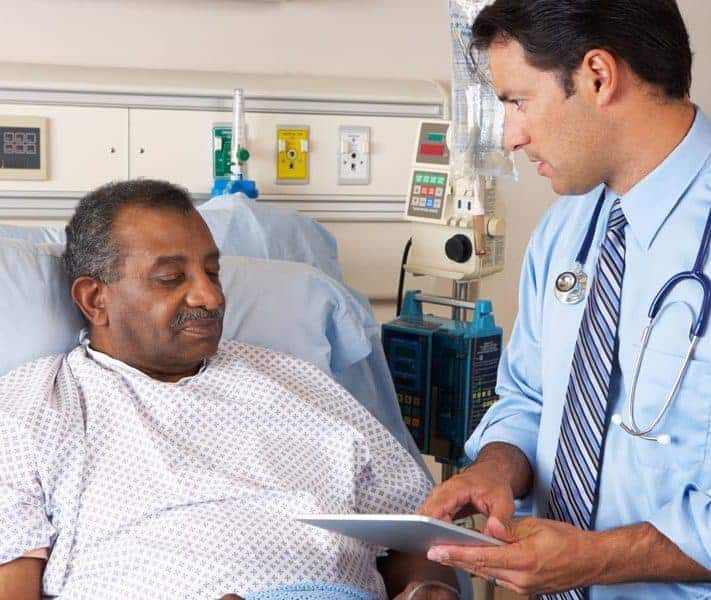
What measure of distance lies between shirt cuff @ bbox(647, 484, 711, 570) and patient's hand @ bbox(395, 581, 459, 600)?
0.42 metres

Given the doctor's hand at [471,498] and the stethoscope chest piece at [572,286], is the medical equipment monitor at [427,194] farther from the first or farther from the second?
the doctor's hand at [471,498]

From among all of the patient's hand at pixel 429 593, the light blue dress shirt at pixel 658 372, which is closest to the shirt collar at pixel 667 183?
the light blue dress shirt at pixel 658 372

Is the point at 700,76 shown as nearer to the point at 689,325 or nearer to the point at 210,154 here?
the point at 210,154

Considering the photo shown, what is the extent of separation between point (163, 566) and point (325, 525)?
0.38 metres

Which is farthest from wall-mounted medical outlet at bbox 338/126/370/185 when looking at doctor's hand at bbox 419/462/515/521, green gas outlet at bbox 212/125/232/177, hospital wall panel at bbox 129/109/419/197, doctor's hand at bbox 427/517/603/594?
doctor's hand at bbox 427/517/603/594

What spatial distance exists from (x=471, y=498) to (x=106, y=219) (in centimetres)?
85

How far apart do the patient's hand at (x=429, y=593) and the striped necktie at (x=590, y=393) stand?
189 millimetres

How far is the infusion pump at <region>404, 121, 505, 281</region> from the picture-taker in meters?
2.64

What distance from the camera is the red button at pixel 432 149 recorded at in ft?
8.77

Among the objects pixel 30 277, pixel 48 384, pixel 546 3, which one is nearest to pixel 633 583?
pixel 546 3

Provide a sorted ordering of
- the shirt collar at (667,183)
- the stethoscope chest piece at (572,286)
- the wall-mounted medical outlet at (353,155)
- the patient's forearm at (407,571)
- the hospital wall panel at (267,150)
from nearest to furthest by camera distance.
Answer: the shirt collar at (667,183)
the stethoscope chest piece at (572,286)
the patient's forearm at (407,571)
the hospital wall panel at (267,150)
the wall-mounted medical outlet at (353,155)

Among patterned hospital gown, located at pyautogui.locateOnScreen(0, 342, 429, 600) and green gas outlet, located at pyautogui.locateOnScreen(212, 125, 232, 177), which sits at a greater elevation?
green gas outlet, located at pyautogui.locateOnScreen(212, 125, 232, 177)

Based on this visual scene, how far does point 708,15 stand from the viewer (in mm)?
3404

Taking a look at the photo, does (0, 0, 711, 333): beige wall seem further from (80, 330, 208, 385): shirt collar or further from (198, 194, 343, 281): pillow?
(80, 330, 208, 385): shirt collar
